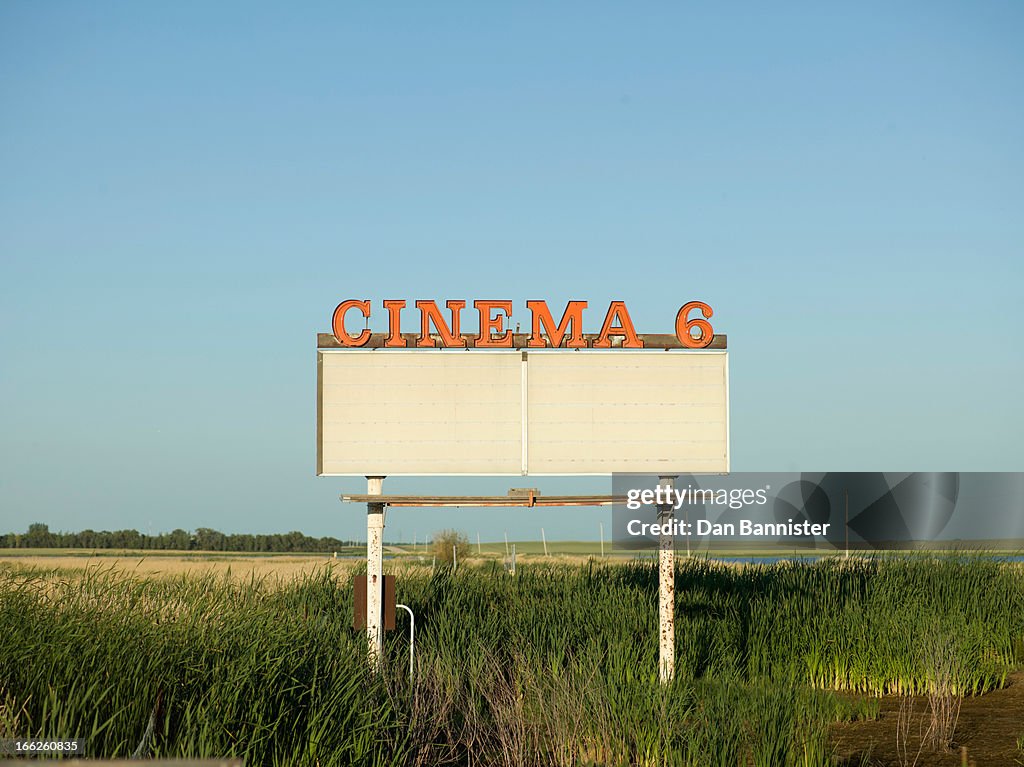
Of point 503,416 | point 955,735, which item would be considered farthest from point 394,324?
point 955,735

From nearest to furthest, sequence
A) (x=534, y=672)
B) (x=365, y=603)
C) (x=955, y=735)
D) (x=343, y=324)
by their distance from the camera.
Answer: (x=955, y=735), (x=534, y=672), (x=365, y=603), (x=343, y=324)

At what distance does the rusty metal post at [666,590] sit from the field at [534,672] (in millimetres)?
304

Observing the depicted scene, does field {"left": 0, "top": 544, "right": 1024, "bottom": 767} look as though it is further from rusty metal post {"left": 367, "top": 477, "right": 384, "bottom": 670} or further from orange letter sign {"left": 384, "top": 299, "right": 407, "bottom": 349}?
orange letter sign {"left": 384, "top": 299, "right": 407, "bottom": 349}

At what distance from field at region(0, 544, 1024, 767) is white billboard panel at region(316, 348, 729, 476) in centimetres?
287

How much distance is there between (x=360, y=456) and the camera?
59.7 feet

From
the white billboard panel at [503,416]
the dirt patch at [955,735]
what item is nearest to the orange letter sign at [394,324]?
the white billboard panel at [503,416]

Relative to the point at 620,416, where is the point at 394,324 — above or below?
above

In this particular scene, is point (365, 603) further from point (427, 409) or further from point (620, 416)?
point (620, 416)

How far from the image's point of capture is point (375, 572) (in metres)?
17.4

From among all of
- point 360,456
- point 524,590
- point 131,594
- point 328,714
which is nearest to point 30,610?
point 131,594

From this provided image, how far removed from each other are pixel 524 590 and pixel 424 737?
10.8 meters

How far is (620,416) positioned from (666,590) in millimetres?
2967

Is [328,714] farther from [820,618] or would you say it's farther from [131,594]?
[820,618]

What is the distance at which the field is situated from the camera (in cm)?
1016
